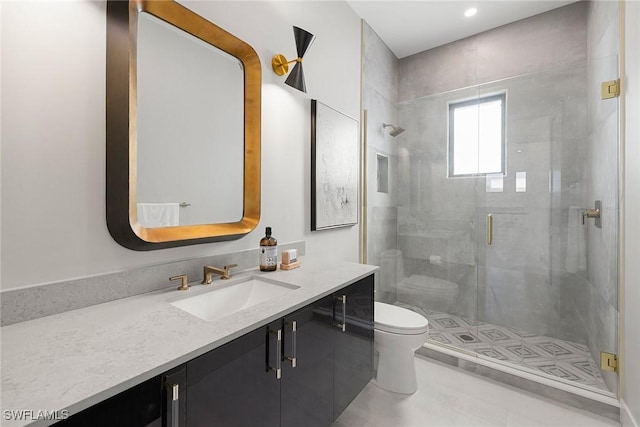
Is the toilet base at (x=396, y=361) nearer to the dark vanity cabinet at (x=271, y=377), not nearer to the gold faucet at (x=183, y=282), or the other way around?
the dark vanity cabinet at (x=271, y=377)

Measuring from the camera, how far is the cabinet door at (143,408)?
568 millimetres

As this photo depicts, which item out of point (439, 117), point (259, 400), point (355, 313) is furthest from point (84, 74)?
point (439, 117)

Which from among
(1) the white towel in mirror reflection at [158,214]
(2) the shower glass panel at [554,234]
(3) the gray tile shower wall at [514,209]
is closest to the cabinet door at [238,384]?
(1) the white towel in mirror reflection at [158,214]

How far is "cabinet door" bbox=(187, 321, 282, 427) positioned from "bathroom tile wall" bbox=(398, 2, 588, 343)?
2150mm

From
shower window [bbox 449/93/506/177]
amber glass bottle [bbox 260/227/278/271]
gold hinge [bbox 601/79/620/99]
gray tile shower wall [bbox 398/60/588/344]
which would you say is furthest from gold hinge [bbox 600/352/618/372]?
amber glass bottle [bbox 260/227/278/271]

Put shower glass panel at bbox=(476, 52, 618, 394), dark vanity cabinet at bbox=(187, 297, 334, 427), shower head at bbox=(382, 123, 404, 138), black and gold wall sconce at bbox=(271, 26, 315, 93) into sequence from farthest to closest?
shower head at bbox=(382, 123, 404, 138), shower glass panel at bbox=(476, 52, 618, 394), black and gold wall sconce at bbox=(271, 26, 315, 93), dark vanity cabinet at bbox=(187, 297, 334, 427)

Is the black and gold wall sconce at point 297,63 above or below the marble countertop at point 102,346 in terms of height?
above

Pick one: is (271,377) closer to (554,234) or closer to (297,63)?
(297,63)

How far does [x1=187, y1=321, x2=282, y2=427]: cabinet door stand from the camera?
2.46 ft

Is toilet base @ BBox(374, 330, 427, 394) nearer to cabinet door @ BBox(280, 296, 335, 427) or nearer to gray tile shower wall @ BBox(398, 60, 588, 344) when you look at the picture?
cabinet door @ BBox(280, 296, 335, 427)

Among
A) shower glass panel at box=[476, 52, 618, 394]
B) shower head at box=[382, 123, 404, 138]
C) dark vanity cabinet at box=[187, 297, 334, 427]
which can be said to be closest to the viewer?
dark vanity cabinet at box=[187, 297, 334, 427]

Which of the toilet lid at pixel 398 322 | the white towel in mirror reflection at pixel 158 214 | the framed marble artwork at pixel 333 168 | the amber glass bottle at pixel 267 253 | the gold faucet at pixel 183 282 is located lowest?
the toilet lid at pixel 398 322

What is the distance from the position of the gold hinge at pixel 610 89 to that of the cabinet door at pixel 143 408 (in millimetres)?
2592

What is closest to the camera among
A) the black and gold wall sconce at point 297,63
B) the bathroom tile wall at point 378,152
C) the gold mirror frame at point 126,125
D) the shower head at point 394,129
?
the gold mirror frame at point 126,125
